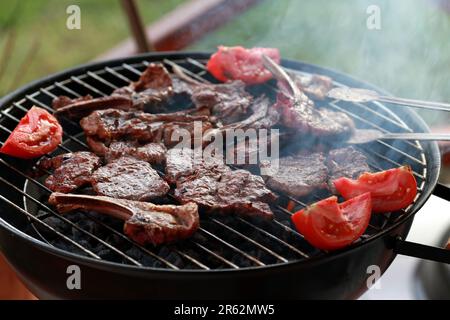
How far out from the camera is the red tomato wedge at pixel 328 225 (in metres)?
2.57

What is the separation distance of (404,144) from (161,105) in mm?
1473

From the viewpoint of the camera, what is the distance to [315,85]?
381 cm

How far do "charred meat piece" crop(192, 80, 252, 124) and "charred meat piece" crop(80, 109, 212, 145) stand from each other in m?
0.14

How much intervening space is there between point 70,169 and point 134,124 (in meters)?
0.47

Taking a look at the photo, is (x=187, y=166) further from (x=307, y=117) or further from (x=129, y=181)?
(x=307, y=117)

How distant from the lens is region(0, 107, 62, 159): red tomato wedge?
3.16 meters

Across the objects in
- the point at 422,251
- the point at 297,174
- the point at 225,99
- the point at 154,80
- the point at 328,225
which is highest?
Result: the point at 154,80

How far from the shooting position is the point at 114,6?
848 cm

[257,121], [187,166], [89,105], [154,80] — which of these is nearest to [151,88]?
[154,80]

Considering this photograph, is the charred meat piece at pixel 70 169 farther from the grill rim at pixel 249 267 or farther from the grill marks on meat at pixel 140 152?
the grill rim at pixel 249 267

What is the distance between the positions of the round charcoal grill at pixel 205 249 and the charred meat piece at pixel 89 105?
0.09 m

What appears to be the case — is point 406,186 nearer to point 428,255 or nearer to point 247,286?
point 428,255

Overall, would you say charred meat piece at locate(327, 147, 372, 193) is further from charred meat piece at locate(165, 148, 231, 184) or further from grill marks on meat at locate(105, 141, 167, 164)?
grill marks on meat at locate(105, 141, 167, 164)

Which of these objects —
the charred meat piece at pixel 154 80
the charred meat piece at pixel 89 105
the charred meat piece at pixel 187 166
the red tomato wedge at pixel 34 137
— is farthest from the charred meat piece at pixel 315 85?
the red tomato wedge at pixel 34 137
